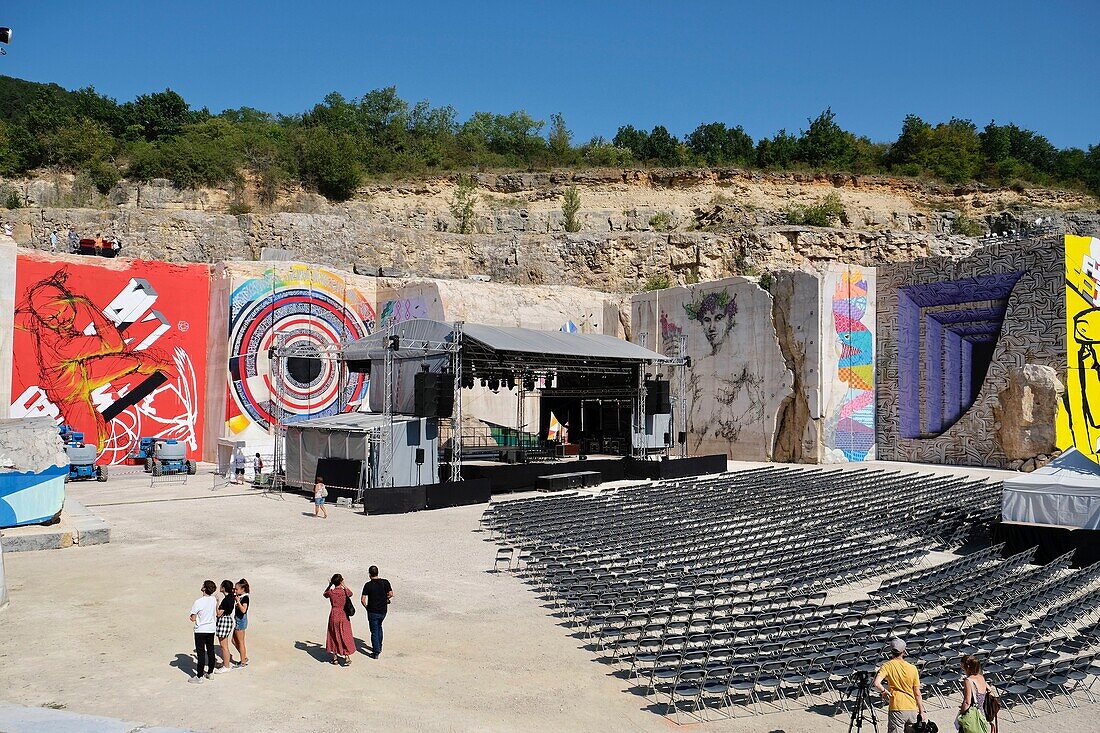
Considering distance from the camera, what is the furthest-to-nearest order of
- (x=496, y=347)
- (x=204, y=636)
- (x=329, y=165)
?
(x=329, y=165)
(x=496, y=347)
(x=204, y=636)

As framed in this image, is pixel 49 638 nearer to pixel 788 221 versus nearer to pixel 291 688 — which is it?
Answer: pixel 291 688

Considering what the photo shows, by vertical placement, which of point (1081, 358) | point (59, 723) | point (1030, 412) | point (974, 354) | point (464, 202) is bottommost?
point (59, 723)

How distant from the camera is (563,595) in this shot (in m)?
11.5

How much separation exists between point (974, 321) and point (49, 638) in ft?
98.3

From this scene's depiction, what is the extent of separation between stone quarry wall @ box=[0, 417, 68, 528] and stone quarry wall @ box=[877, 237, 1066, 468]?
27827mm

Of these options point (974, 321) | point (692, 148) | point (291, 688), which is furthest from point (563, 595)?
point (692, 148)

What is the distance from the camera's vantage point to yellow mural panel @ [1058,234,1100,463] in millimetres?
26969

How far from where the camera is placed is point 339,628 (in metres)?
8.82

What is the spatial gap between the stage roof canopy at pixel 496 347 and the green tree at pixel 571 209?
81.2 feet

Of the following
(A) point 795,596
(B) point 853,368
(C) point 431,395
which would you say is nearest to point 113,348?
(C) point 431,395

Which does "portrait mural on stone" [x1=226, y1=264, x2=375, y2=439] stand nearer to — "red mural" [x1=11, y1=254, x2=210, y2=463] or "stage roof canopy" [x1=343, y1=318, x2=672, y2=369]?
"red mural" [x1=11, y1=254, x2=210, y2=463]

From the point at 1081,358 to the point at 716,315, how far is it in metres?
13.0

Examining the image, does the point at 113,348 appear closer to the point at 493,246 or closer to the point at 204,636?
the point at 493,246

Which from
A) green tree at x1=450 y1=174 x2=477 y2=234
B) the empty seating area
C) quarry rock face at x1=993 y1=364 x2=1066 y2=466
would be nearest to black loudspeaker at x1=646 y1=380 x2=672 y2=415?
the empty seating area
